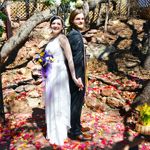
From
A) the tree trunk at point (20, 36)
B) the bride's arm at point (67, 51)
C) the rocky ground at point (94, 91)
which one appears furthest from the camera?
the tree trunk at point (20, 36)

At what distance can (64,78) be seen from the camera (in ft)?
17.9

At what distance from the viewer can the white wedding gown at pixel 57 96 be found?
213 inches

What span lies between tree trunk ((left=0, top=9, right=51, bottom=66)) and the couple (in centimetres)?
395

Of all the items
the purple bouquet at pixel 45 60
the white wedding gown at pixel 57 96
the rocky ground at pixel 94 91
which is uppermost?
the purple bouquet at pixel 45 60

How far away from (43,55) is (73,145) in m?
1.81

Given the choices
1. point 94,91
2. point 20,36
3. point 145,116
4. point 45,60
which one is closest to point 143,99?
point 145,116

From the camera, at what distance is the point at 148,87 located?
24.6 feet

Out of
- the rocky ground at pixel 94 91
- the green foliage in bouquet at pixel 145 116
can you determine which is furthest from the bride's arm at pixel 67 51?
the green foliage in bouquet at pixel 145 116

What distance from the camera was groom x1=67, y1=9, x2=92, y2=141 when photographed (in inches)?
212

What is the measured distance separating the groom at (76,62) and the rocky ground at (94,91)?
0.41 meters

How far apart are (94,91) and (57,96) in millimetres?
3336

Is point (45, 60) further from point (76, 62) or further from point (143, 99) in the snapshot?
point (143, 99)

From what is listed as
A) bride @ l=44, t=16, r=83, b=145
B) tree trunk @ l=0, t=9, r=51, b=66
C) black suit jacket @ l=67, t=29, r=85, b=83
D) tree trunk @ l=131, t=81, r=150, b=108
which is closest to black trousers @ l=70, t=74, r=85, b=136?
bride @ l=44, t=16, r=83, b=145

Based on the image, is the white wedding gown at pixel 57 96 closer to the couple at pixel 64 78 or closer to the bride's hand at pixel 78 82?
the couple at pixel 64 78
